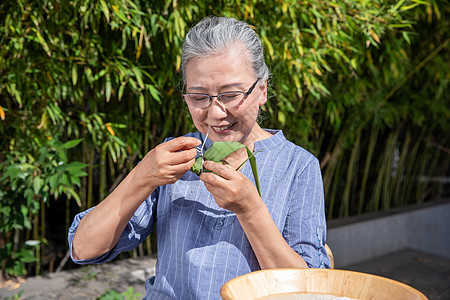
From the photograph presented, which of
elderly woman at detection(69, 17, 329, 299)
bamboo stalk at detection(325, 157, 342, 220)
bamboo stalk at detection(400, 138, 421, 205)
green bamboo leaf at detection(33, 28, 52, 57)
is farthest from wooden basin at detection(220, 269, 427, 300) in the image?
bamboo stalk at detection(400, 138, 421, 205)

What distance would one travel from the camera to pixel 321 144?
3.76m

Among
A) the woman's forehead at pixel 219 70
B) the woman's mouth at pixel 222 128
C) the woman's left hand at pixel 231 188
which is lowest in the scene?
the woman's left hand at pixel 231 188

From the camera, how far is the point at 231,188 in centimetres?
96

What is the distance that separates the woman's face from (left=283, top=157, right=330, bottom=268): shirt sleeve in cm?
23

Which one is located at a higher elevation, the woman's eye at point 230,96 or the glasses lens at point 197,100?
the woman's eye at point 230,96

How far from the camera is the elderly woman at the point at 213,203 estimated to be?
1063 mm

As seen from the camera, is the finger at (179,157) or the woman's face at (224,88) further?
the woman's face at (224,88)

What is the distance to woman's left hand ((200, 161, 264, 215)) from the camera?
0.96 metres

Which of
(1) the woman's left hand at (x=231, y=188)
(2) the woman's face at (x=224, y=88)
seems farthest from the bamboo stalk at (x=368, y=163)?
(1) the woman's left hand at (x=231, y=188)

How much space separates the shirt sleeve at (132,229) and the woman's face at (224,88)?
32 cm

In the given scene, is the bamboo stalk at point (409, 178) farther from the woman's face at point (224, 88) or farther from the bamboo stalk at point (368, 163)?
the woman's face at point (224, 88)

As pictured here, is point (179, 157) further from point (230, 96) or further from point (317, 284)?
point (317, 284)

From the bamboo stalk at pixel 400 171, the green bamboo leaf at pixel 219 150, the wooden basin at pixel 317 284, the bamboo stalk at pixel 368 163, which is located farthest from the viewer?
the bamboo stalk at pixel 400 171

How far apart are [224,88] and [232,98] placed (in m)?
0.04
